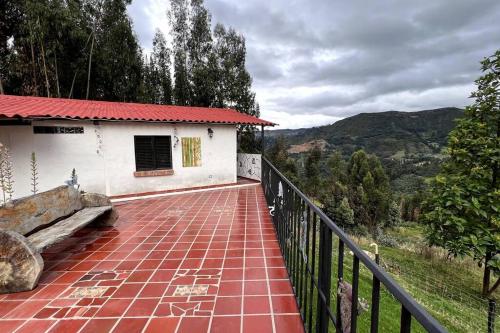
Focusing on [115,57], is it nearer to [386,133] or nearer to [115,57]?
[115,57]

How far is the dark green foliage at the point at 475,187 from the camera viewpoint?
19.6 feet

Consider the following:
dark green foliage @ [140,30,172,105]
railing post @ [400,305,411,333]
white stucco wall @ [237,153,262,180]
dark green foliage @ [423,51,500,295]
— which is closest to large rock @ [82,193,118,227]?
railing post @ [400,305,411,333]

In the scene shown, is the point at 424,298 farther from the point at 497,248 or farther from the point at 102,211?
the point at 102,211

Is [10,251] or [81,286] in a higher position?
[10,251]

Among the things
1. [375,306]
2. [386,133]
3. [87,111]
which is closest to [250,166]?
[87,111]

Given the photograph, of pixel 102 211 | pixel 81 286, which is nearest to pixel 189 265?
pixel 81 286

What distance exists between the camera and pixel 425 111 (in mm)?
85562

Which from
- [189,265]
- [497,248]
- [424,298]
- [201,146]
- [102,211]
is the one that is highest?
[201,146]

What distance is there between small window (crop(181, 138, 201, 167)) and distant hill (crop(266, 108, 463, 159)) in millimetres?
54793

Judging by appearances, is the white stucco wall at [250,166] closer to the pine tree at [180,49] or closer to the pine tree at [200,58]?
the pine tree at [200,58]

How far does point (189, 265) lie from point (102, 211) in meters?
2.05

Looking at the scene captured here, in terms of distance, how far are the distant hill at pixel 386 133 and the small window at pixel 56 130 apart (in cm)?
5740

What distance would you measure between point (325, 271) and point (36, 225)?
147 inches

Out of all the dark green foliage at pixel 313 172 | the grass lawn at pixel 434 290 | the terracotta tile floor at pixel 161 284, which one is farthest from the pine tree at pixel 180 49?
the dark green foliage at pixel 313 172
